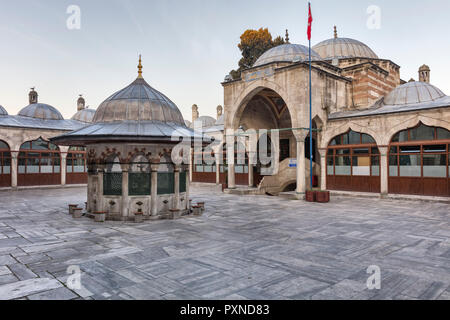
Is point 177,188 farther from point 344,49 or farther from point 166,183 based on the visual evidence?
point 344,49

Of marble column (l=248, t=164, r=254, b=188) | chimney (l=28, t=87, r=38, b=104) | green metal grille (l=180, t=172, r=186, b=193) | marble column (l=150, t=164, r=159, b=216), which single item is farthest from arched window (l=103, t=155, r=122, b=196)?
chimney (l=28, t=87, r=38, b=104)

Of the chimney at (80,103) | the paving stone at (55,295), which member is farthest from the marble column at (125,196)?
the chimney at (80,103)

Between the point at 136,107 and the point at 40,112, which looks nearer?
the point at 136,107

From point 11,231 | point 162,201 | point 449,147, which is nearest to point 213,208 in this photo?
point 162,201

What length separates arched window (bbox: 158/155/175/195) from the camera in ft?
34.3

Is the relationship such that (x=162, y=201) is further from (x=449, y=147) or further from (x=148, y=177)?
(x=449, y=147)

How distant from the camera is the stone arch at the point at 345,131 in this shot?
16188mm

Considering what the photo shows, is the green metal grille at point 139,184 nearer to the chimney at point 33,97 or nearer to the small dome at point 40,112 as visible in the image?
the small dome at point 40,112

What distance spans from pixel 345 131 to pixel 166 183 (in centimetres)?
1132

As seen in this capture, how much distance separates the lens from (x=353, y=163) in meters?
17.3

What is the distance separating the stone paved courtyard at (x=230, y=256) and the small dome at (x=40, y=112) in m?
17.8

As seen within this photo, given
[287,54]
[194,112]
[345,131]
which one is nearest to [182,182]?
[345,131]

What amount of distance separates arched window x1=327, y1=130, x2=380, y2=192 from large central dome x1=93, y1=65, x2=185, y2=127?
10565mm

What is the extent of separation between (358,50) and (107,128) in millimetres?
22762
